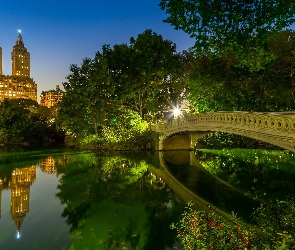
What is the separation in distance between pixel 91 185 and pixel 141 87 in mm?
17376

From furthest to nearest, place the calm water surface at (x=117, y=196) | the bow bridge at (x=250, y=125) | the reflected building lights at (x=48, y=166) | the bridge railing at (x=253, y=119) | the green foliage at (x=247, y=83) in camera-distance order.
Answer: the green foliage at (x=247, y=83)
the reflected building lights at (x=48, y=166)
the bridge railing at (x=253, y=119)
the bow bridge at (x=250, y=125)
the calm water surface at (x=117, y=196)

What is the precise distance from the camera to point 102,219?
9.59 metres

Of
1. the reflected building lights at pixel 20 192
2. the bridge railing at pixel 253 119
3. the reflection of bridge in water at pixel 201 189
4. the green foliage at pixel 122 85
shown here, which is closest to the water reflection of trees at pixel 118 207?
the reflection of bridge in water at pixel 201 189

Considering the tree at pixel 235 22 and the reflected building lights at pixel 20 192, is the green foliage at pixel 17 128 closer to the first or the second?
the reflected building lights at pixel 20 192

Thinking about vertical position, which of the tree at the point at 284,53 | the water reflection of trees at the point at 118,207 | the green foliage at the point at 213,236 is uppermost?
the tree at the point at 284,53

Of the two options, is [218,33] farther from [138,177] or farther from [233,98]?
[233,98]

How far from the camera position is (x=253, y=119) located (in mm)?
13578

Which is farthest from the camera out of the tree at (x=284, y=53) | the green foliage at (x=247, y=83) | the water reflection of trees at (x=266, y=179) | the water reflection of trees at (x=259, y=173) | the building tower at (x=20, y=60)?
the building tower at (x=20, y=60)

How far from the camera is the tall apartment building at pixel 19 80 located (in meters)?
136

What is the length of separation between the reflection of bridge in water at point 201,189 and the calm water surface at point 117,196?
0.12 ft

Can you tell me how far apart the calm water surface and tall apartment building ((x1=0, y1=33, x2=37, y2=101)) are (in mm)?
124568

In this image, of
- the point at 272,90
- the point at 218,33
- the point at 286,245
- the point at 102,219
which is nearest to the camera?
the point at 286,245

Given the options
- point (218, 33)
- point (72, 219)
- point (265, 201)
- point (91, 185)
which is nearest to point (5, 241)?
point (72, 219)

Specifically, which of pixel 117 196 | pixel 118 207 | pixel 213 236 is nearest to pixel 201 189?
pixel 117 196
